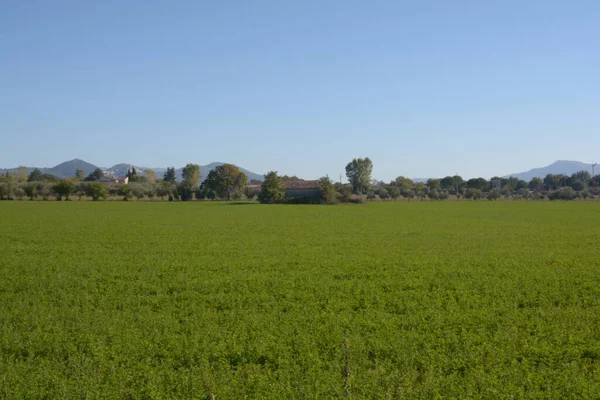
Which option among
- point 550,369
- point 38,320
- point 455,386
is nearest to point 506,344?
point 550,369

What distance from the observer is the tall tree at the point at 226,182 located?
447ft

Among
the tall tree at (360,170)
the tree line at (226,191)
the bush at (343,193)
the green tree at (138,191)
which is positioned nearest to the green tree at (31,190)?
the tree line at (226,191)

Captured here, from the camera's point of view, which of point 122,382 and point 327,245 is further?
point 327,245

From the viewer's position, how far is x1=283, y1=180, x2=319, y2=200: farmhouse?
352ft

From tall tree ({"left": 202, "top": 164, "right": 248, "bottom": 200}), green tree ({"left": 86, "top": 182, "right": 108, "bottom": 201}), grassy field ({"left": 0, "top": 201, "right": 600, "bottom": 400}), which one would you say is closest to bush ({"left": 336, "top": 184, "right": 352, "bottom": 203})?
tall tree ({"left": 202, "top": 164, "right": 248, "bottom": 200})

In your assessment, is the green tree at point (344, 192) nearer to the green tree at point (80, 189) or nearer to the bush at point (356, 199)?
the bush at point (356, 199)

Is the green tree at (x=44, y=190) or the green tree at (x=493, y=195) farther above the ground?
the green tree at (x=44, y=190)

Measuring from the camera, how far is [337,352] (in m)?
10.1

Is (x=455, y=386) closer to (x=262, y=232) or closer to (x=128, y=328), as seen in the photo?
(x=128, y=328)

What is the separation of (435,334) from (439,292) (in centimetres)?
453

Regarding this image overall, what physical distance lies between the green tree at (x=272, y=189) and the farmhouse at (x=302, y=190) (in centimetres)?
356

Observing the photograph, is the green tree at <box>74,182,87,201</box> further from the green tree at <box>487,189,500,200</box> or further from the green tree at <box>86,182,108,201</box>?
the green tree at <box>487,189,500,200</box>

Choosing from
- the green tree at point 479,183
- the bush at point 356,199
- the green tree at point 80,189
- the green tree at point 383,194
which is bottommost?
the bush at point 356,199

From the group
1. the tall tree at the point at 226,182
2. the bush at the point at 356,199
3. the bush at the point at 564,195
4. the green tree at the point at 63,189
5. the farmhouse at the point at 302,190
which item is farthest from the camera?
the tall tree at the point at 226,182
